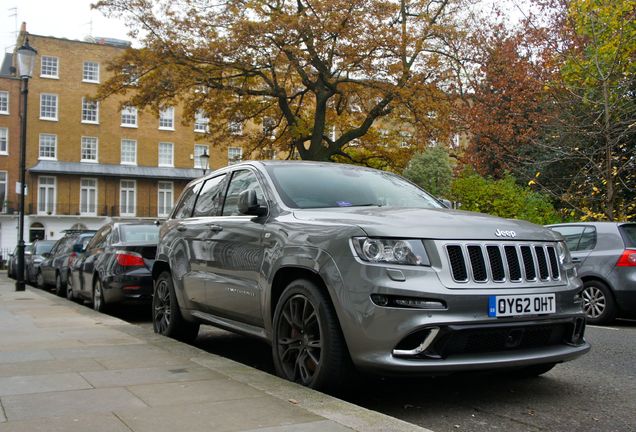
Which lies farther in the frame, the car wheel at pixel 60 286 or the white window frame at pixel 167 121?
the white window frame at pixel 167 121

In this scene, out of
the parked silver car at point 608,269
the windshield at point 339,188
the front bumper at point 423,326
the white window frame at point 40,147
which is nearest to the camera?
the front bumper at point 423,326

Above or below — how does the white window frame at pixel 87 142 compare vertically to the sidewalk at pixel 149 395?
above

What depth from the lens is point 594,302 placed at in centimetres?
995

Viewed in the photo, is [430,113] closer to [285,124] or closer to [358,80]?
[358,80]

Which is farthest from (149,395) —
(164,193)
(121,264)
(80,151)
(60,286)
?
(164,193)

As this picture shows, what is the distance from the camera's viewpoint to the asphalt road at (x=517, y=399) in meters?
4.26

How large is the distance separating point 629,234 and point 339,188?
6179mm

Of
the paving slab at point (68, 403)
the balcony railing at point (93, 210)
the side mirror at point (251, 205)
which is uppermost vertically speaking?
the balcony railing at point (93, 210)

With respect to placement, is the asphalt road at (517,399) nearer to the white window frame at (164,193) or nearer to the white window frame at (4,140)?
the white window frame at (4,140)

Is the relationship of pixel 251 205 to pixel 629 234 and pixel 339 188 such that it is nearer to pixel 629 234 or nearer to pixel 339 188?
pixel 339 188

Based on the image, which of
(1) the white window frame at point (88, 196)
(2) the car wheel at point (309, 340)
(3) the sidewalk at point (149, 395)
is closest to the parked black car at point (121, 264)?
(3) the sidewalk at point (149, 395)

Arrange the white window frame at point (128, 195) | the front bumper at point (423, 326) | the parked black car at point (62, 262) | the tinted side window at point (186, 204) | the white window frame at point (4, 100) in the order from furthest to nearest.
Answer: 1. the white window frame at point (128, 195)
2. the white window frame at point (4, 100)
3. the parked black car at point (62, 262)
4. the tinted side window at point (186, 204)
5. the front bumper at point (423, 326)

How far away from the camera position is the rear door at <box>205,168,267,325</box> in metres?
5.46

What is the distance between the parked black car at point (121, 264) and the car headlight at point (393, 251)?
6763 mm
